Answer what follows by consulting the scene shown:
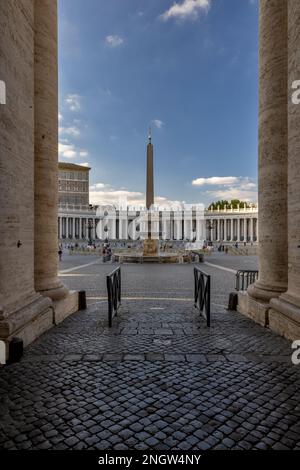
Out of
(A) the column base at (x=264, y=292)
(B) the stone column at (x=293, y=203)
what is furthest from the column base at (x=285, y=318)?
(A) the column base at (x=264, y=292)

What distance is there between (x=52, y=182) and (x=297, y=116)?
5615mm

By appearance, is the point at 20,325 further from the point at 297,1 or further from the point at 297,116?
the point at 297,1

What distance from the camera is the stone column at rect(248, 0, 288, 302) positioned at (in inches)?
278

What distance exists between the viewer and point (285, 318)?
6008mm

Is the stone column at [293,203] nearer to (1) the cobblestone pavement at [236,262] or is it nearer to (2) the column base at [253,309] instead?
(2) the column base at [253,309]

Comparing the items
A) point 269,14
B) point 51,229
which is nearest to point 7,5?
point 51,229

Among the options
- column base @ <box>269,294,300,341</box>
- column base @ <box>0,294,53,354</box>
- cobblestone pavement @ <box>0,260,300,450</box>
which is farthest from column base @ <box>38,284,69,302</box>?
column base @ <box>269,294,300,341</box>

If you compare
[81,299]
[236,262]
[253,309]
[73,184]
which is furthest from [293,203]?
[73,184]

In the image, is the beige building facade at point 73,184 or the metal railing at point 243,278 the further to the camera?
the beige building facade at point 73,184

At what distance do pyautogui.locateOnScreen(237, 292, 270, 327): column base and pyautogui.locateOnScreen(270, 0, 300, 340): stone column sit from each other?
0.49 meters

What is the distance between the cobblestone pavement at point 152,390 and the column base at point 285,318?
0.22m

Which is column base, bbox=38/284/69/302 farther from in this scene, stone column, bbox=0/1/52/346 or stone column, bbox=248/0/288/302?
stone column, bbox=248/0/288/302

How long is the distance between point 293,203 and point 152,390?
442 cm

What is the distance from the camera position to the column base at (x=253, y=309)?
22.5 feet
